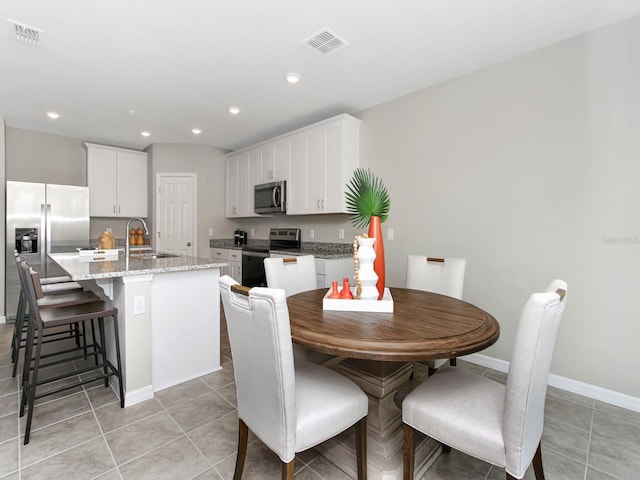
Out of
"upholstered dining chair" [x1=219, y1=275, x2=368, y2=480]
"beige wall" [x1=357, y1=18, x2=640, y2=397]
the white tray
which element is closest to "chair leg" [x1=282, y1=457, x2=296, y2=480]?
"upholstered dining chair" [x1=219, y1=275, x2=368, y2=480]

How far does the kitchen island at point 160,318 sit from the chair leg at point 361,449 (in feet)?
5.15

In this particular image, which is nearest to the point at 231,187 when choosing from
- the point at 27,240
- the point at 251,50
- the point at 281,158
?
the point at 281,158

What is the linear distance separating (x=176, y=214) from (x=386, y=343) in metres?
4.81

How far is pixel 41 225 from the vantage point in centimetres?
395

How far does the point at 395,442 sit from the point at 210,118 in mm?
3866

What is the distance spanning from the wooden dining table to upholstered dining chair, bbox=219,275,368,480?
0.54 ft

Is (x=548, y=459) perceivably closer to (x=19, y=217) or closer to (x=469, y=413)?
(x=469, y=413)

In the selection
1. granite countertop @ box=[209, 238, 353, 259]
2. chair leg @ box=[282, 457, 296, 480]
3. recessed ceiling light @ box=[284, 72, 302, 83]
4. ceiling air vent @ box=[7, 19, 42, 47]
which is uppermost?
recessed ceiling light @ box=[284, 72, 302, 83]

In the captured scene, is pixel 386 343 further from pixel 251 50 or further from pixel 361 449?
pixel 251 50

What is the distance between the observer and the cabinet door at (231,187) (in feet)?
17.1

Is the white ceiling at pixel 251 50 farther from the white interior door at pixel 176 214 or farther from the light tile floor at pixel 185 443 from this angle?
the light tile floor at pixel 185 443

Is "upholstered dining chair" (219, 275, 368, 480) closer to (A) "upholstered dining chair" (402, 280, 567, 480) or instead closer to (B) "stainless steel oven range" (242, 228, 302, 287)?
(A) "upholstered dining chair" (402, 280, 567, 480)

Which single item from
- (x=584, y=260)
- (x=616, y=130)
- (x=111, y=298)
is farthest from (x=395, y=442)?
(x=616, y=130)

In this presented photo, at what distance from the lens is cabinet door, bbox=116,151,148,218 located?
4996mm
